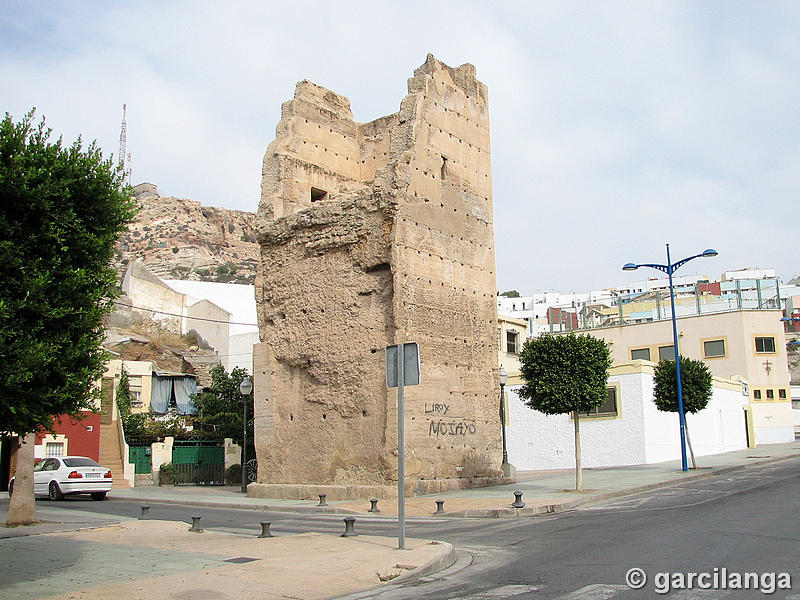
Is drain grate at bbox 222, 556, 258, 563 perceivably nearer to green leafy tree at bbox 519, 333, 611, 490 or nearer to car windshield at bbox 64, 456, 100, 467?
green leafy tree at bbox 519, 333, 611, 490

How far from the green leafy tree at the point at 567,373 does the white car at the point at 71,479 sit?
1261 cm

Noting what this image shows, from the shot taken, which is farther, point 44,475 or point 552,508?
point 44,475

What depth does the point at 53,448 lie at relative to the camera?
27.1 m

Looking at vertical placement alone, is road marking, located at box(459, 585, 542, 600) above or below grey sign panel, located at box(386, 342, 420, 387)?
below

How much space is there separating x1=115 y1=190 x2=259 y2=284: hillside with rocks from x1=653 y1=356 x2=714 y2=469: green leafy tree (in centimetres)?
6846

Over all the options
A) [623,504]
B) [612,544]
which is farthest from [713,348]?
[612,544]

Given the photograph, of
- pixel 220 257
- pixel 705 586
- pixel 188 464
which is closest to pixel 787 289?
pixel 220 257

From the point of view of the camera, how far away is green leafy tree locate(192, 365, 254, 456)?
97.8 feet

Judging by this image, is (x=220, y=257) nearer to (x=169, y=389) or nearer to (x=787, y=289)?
(x=169, y=389)

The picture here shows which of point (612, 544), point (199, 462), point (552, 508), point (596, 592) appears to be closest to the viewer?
point (596, 592)

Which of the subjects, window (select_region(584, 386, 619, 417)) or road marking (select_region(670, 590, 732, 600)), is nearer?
road marking (select_region(670, 590, 732, 600))

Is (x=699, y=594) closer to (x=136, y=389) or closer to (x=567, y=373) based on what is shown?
(x=567, y=373)

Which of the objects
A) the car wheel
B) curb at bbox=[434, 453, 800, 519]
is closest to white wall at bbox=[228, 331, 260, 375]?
the car wheel

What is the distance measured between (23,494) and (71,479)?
920cm
